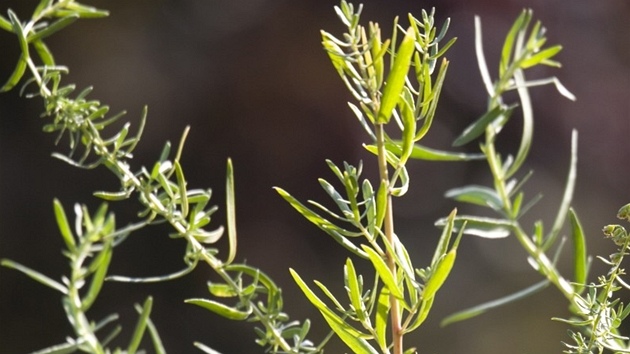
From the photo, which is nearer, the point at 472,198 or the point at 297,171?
the point at 472,198

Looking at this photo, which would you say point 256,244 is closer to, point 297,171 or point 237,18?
point 297,171

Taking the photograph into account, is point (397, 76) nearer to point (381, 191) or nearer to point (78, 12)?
point (381, 191)

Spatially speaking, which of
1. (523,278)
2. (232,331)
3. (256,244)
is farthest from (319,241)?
(523,278)

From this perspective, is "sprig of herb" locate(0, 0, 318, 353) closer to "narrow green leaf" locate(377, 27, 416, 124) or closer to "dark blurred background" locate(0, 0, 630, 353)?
"narrow green leaf" locate(377, 27, 416, 124)

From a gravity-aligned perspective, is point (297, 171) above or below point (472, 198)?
below

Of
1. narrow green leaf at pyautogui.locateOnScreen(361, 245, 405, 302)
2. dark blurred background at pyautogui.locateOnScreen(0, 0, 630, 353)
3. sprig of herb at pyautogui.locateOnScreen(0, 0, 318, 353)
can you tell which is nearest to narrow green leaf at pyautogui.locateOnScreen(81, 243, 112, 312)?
sprig of herb at pyautogui.locateOnScreen(0, 0, 318, 353)

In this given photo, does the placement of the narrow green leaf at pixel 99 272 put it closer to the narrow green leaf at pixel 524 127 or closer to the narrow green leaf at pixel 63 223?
the narrow green leaf at pixel 63 223
